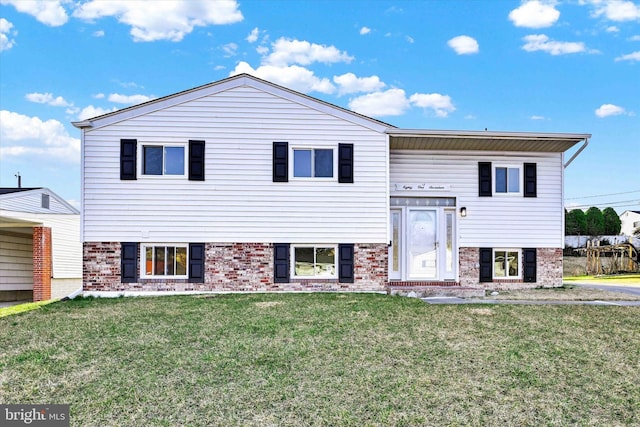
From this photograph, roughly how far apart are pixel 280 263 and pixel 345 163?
10.4ft

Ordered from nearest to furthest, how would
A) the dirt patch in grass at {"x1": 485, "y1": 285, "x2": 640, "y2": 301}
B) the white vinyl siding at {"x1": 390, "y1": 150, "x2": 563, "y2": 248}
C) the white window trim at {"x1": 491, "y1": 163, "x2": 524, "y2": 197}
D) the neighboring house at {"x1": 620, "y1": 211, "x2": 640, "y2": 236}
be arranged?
the dirt patch in grass at {"x1": 485, "y1": 285, "x2": 640, "y2": 301}
the white vinyl siding at {"x1": 390, "y1": 150, "x2": 563, "y2": 248}
the white window trim at {"x1": 491, "y1": 163, "x2": 524, "y2": 197}
the neighboring house at {"x1": 620, "y1": 211, "x2": 640, "y2": 236}

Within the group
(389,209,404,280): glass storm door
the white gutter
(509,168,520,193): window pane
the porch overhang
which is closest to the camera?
the porch overhang

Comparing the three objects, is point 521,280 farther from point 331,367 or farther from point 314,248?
point 331,367

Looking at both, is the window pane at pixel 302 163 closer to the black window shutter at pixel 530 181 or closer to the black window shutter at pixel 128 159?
the black window shutter at pixel 128 159

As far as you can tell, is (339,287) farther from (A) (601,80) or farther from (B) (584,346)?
(A) (601,80)

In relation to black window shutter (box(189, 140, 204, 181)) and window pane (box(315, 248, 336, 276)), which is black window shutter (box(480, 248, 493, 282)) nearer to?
window pane (box(315, 248, 336, 276))

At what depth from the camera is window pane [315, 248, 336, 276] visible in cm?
1209

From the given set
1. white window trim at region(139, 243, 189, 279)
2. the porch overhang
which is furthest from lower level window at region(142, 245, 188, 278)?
the porch overhang

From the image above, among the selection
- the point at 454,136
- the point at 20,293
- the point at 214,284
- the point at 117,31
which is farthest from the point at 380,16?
the point at 20,293

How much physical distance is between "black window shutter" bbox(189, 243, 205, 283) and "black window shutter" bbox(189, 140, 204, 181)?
1794mm

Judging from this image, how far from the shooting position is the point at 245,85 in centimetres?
1201

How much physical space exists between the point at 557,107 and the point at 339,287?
37.3 feet

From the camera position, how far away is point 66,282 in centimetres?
1702

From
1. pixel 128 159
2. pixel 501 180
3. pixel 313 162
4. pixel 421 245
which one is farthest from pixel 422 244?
pixel 128 159
